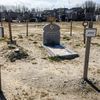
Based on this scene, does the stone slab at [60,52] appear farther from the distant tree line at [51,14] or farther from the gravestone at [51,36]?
the distant tree line at [51,14]

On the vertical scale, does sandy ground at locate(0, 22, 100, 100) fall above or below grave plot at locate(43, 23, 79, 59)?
below

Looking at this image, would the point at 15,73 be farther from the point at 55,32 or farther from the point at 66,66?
the point at 55,32

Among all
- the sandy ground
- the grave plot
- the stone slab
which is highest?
the grave plot

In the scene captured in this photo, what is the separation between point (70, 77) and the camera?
832 cm


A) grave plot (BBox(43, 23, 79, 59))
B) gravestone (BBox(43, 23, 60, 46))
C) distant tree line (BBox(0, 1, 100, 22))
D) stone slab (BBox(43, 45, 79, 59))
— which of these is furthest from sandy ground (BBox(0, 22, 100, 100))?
distant tree line (BBox(0, 1, 100, 22))

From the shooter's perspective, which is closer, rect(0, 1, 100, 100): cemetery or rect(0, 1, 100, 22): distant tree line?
rect(0, 1, 100, 100): cemetery

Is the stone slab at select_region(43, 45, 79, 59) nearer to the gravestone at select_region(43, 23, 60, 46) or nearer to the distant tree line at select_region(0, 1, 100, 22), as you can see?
the gravestone at select_region(43, 23, 60, 46)

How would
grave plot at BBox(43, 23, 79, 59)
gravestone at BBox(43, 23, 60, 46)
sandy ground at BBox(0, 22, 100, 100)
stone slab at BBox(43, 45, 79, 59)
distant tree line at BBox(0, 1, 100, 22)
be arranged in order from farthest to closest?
distant tree line at BBox(0, 1, 100, 22) < gravestone at BBox(43, 23, 60, 46) < grave plot at BBox(43, 23, 79, 59) < stone slab at BBox(43, 45, 79, 59) < sandy ground at BBox(0, 22, 100, 100)

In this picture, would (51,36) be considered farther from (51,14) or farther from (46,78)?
(51,14)

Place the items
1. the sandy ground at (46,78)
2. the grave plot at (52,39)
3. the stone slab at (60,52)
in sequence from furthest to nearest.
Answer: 1. the grave plot at (52,39)
2. the stone slab at (60,52)
3. the sandy ground at (46,78)

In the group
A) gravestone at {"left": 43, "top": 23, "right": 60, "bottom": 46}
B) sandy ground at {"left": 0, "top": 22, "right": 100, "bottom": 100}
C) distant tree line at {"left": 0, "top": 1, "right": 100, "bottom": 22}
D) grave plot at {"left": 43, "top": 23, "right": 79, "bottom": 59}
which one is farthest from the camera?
distant tree line at {"left": 0, "top": 1, "right": 100, "bottom": 22}

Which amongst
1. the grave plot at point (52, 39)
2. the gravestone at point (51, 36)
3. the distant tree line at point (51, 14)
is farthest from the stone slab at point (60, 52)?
the distant tree line at point (51, 14)

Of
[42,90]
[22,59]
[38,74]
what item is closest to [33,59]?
[22,59]

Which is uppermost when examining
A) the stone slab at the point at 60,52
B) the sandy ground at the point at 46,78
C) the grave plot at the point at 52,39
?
the grave plot at the point at 52,39
